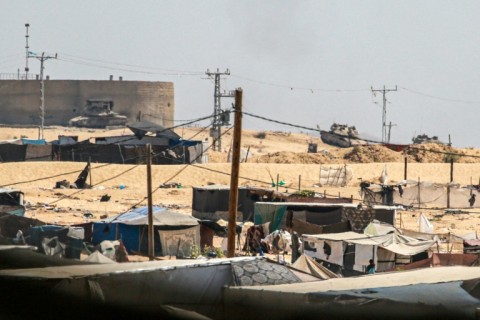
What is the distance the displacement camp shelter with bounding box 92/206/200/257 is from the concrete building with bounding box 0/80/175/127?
2531 inches

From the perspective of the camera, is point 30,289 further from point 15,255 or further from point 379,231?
point 379,231

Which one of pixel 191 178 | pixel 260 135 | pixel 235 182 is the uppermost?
pixel 235 182

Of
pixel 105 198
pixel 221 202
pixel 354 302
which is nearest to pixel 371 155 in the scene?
pixel 105 198

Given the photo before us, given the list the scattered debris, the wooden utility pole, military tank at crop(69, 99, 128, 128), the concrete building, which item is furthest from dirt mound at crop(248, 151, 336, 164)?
the wooden utility pole

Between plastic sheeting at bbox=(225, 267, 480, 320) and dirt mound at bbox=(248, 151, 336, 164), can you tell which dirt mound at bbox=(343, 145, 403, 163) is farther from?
plastic sheeting at bbox=(225, 267, 480, 320)

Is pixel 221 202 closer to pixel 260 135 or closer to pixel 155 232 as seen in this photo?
pixel 155 232

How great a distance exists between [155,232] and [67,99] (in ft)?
217

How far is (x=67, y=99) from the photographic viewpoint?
92.7 metres

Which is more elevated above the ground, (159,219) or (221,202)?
(159,219)

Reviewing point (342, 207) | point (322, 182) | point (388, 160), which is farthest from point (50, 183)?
point (388, 160)

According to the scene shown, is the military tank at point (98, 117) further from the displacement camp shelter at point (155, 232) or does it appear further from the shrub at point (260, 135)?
the displacement camp shelter at point (155, 232)

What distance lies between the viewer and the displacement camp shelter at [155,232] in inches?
1083

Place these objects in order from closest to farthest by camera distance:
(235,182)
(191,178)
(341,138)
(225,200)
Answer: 1. (235,182)
2. (225,200)
3. (191,178)
4. (341,138)

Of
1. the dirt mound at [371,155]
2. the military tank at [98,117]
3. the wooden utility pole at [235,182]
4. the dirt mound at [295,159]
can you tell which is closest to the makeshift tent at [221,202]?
the wooden utility pole at [235,182]
